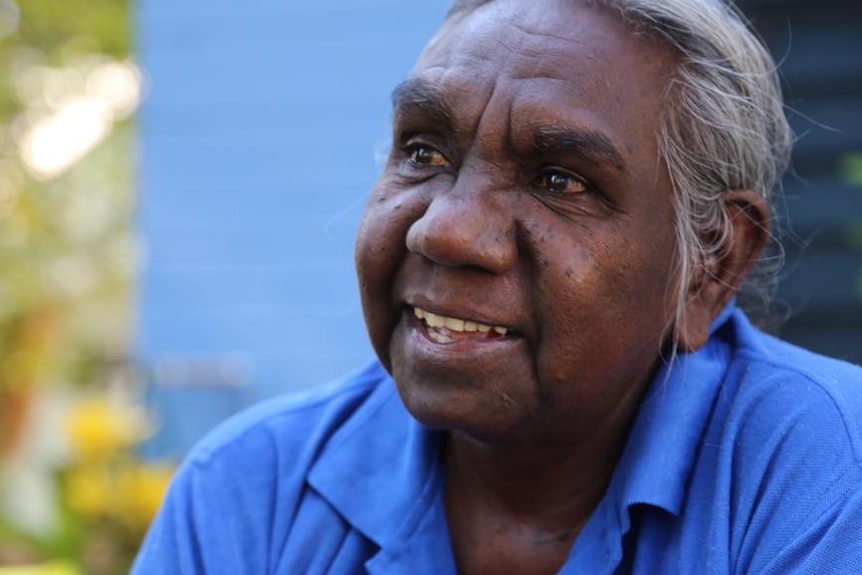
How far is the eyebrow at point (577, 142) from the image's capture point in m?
1.78

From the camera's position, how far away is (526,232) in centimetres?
177

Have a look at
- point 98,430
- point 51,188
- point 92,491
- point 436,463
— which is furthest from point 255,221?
point 51,188

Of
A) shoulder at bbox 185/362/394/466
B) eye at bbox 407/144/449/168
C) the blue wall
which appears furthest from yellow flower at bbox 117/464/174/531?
the blue wall

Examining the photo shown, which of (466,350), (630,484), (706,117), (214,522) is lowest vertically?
(214,522)

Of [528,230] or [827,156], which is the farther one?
[827,156]

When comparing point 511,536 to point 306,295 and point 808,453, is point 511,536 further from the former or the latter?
point 306,295

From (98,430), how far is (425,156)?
1664 millimetres

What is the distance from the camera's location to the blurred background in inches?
128

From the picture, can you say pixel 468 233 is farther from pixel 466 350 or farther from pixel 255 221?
pixel 255 221

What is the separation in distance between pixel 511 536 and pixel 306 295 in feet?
10.4

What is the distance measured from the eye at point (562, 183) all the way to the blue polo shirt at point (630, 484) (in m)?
0.36

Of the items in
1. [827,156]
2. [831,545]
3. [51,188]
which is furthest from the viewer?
[51,188]

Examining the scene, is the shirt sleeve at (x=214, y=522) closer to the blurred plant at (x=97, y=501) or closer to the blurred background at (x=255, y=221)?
the blurred background at (x=255, y=221)

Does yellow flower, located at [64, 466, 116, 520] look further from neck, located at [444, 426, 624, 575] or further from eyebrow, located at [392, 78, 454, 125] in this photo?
eyebrow, located at [392, 78, 454, 125]
